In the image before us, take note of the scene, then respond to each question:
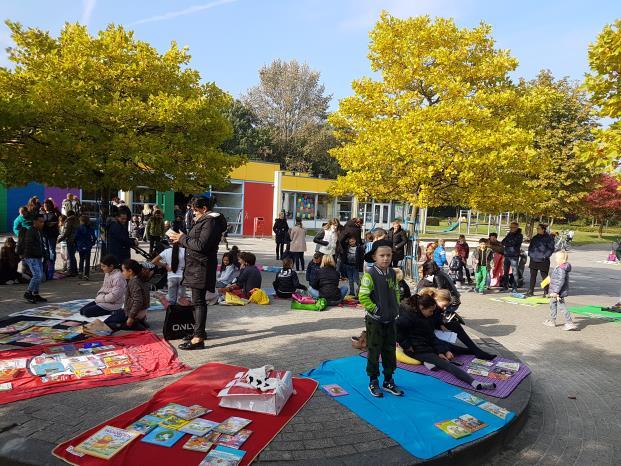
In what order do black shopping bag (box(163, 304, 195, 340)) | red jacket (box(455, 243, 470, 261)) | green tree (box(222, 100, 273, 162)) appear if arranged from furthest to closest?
green tree (box(222, 100, 273, 162)) → red jacket (box(455, 243, 470, 261)) → black shopping bag (box(163, 304, 195, 340))

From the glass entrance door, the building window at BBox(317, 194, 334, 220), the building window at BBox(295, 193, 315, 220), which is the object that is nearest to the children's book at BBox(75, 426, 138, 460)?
the building window at BBox(295, 193, 315, 220)

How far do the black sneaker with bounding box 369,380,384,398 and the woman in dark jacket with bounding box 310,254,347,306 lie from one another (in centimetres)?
484

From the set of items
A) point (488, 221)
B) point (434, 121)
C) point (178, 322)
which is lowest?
point (178, 322)

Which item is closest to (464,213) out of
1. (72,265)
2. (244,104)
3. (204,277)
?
(244,104)

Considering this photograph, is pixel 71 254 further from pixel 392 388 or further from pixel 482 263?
pixel 482 263

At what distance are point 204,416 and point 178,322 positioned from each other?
8.72 ft

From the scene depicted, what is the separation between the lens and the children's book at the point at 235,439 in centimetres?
375

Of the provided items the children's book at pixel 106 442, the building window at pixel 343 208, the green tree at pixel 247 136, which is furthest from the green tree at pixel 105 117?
the green tree at pixel 247 136

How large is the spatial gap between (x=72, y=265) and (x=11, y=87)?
172 inches

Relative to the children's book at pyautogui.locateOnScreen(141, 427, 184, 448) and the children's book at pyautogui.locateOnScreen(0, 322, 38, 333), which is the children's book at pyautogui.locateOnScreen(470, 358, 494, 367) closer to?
the children's book at pyautogui.locateOnScreen(141, 427, 184, 448)

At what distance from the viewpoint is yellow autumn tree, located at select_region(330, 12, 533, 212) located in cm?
1237

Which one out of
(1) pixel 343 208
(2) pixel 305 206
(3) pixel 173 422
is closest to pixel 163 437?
(3) pixel 173 422

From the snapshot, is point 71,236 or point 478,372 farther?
point 71,236

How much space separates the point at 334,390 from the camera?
16.5 feet
